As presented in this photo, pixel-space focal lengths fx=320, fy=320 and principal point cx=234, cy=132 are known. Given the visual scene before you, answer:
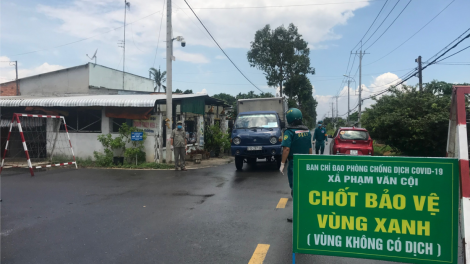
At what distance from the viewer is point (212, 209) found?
6102 millimetres

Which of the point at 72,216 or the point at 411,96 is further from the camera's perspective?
the point at 411,96

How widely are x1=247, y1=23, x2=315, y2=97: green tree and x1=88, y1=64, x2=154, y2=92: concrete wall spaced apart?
1376cm

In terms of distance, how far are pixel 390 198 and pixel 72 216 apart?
5.32m

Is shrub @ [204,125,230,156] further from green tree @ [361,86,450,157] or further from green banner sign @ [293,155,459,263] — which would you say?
green banner sign @ [293,155,459,263]

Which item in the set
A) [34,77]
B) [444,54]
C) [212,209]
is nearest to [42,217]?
[212,209]

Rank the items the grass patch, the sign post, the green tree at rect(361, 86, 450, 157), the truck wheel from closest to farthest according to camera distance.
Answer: the truck wheel
the green tree at rect(361, 86, 450, 157)
the grass patch
the sign post

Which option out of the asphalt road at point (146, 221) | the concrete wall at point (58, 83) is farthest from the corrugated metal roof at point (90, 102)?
the concrete wall at point (58, 83)

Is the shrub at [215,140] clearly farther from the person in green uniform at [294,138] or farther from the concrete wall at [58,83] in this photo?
the concrete wall at [58,83]

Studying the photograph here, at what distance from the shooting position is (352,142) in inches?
496

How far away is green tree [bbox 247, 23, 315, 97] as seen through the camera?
124 ft

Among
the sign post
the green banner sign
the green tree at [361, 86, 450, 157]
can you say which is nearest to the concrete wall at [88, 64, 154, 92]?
the sign post

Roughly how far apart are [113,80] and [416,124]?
25.1 meters

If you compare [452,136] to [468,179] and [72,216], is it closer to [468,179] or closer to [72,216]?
[468,179]

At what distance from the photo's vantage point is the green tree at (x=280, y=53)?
37.7 metres
